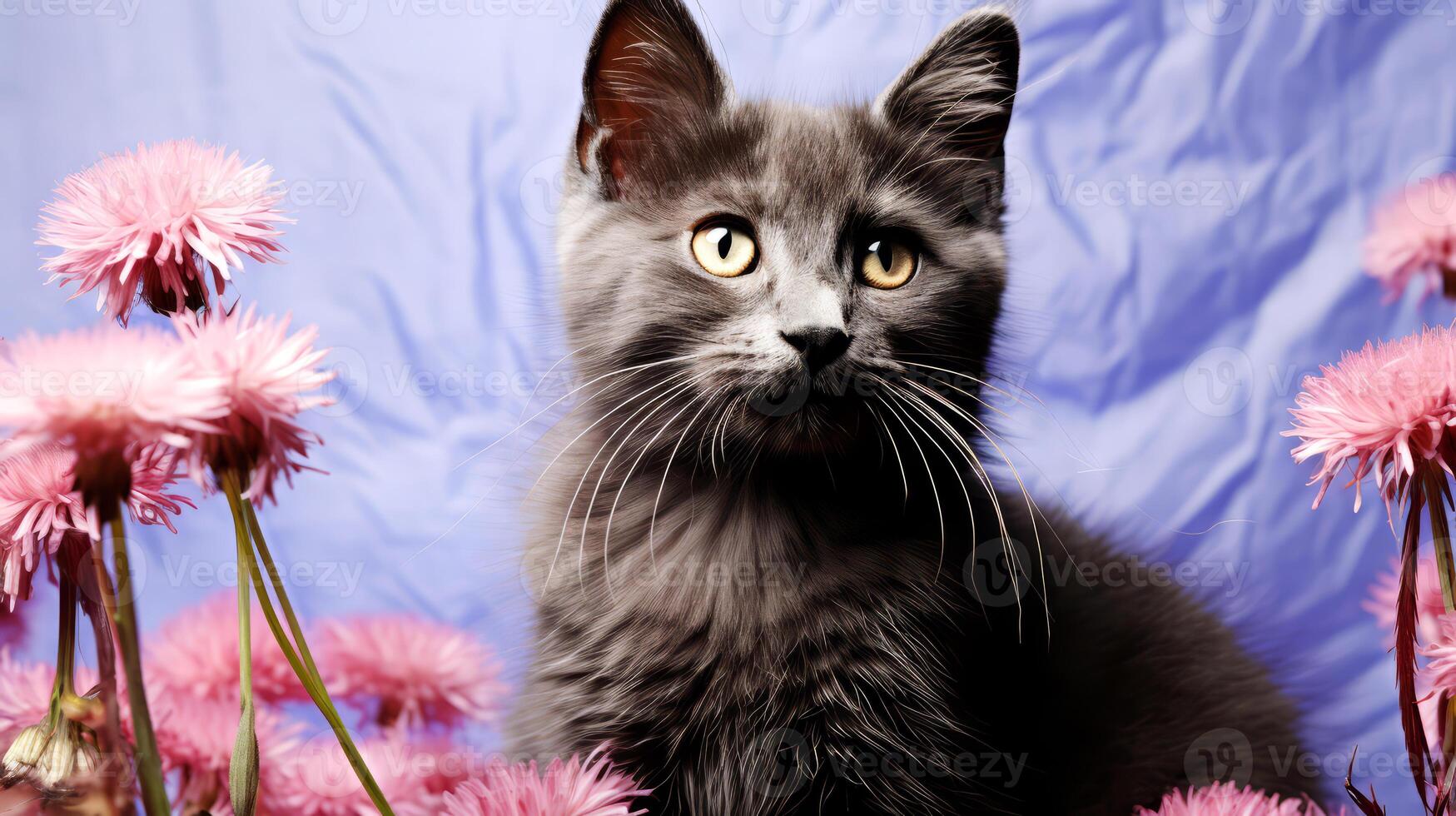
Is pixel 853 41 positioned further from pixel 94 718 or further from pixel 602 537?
pixel 94 718

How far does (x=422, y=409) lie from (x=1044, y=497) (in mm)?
893

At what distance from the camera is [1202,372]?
1.45 m

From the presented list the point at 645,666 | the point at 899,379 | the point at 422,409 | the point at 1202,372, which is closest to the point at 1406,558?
the point at 899,379

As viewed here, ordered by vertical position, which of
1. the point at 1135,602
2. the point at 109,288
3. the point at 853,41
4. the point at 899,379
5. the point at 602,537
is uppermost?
the point at 853,41

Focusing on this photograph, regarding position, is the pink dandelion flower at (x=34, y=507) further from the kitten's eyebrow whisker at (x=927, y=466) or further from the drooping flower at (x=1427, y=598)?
the drooping flower at (x=1427, y=598)

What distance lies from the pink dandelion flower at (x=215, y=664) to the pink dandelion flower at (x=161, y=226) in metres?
0.25

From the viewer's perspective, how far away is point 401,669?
2.59 ft

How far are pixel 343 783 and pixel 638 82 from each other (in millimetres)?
634

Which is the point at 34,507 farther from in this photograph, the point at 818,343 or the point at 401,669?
the point at 818,343

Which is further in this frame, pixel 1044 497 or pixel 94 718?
pixel 1044 497

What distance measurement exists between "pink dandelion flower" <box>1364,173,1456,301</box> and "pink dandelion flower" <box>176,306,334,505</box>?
83cm

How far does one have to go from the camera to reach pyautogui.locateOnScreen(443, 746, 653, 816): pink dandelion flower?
52 centimetres

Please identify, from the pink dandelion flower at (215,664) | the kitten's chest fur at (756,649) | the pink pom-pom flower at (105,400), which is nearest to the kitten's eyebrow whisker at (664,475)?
the kitten's chest fur at (756,649)

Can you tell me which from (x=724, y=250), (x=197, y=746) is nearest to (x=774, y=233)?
(x=724, y=250)
